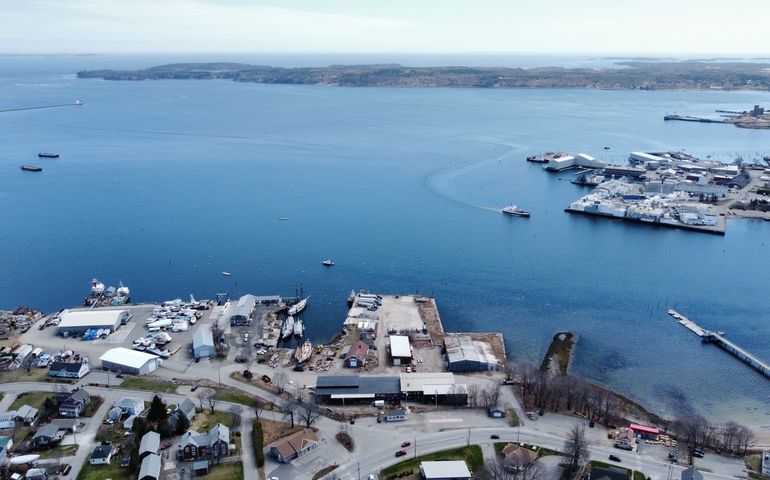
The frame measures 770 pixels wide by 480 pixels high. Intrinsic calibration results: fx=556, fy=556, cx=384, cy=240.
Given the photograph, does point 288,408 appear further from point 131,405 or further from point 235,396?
point 131,405

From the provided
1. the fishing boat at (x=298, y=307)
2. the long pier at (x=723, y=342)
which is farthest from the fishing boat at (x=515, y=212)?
the fishing boat at (x=298, y=307)

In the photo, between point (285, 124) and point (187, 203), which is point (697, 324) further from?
point (285, 124)

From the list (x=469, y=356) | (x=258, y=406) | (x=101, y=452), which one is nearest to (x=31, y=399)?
(x=101, y=452)

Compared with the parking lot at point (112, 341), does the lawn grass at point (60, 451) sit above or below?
below

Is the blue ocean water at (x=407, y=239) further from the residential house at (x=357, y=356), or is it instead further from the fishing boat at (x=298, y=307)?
the residential house at (x=357, y=356)

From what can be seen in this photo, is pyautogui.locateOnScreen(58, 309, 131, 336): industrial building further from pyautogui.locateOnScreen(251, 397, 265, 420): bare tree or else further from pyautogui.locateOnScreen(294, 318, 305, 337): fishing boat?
pyautogui.locateOnScreen(251, 397, 265, 420): bare tree

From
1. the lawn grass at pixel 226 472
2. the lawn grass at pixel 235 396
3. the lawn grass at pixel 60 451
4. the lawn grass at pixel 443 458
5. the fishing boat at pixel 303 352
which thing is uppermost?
the fishing boat at pixel 303 352

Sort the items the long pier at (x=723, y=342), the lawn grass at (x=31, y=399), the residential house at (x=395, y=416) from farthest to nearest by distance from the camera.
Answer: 1. the long pier at (x=723, y=342)
2. the lawn grass at (x=31, y=399)
3. the residential house at (x=395, y=416)
